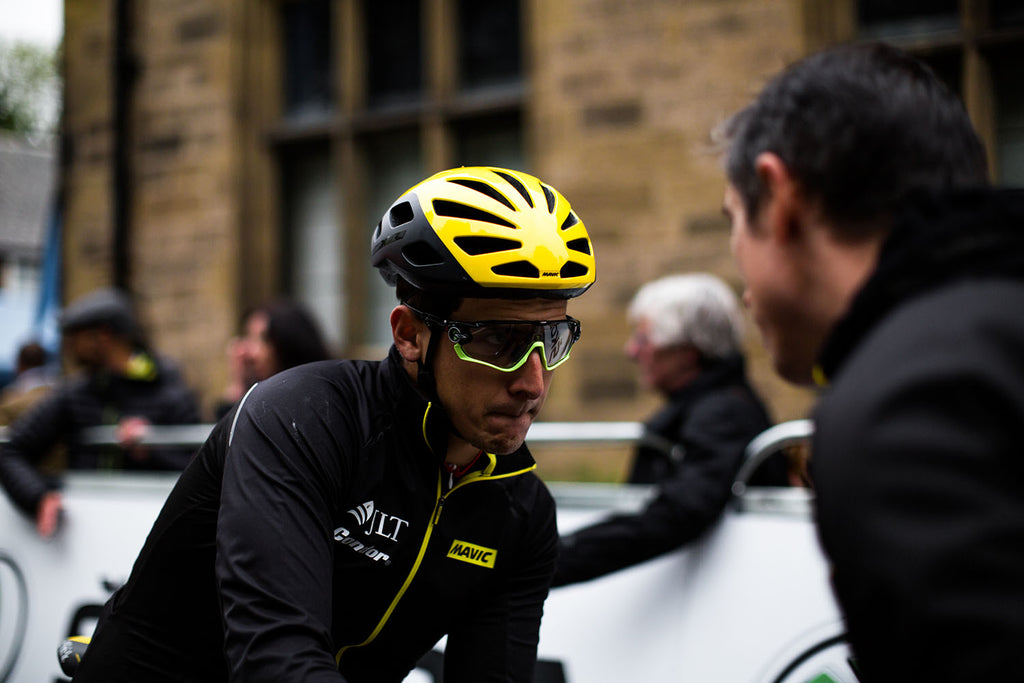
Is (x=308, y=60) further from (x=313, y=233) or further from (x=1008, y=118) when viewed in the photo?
(x=1008, y=118)

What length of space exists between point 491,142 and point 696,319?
4.04m

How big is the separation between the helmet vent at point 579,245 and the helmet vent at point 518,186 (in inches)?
4.4

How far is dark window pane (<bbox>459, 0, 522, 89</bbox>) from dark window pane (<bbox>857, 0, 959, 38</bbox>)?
2541 millimetres

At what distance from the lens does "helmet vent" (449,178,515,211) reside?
1999 millimetres

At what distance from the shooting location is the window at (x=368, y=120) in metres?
7.57

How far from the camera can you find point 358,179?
8086mm

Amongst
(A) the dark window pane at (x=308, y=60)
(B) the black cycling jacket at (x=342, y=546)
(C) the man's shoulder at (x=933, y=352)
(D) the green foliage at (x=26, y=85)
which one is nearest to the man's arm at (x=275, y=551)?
(B) the black cycling jacket at (x=342, y=546)

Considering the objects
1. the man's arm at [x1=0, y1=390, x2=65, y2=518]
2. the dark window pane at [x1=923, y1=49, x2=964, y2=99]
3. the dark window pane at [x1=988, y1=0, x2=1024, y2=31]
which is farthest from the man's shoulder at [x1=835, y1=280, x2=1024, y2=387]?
the dark window pane at [x1=988, y1=0, x2=1024, y2=31]

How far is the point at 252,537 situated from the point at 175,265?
7.23 meters

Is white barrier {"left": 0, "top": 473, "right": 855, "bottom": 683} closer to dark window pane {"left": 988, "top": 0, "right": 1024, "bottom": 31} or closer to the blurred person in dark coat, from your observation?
the blurred person in dark coat

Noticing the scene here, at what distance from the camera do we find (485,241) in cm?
193

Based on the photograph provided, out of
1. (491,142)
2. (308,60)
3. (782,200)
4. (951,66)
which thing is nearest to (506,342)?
(782,200)

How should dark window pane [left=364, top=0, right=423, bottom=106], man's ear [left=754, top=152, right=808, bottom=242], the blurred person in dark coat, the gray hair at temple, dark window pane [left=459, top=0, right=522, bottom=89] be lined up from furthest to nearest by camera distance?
dark window pane [left=364, top=0, right=423, bottom=106]
dark window pane [left=459, top=0, right=522, bottom=89]
the blurred person in dark coat
the gray hair at temple
man's ear [left=754, top=152, right=808, bottom=242]

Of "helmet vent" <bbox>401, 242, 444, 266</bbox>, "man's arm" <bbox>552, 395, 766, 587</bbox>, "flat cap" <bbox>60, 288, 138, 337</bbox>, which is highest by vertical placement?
"helmet vent" <bbox>401, 242, 444, 266</bbox>
